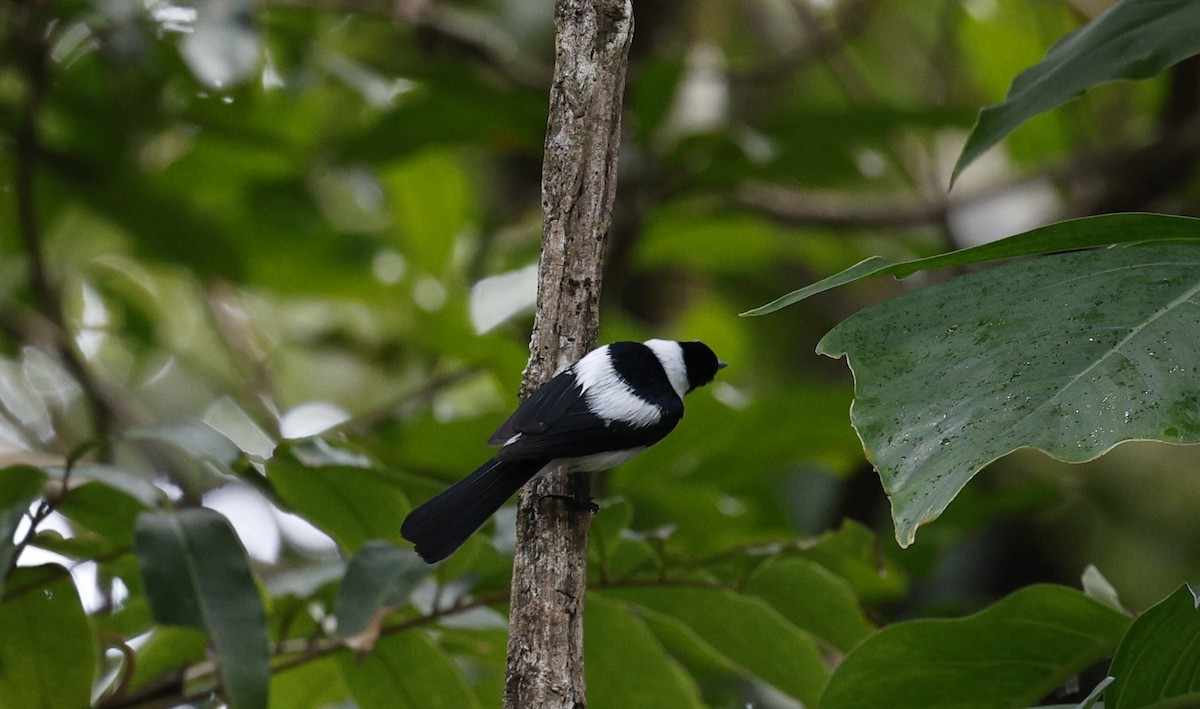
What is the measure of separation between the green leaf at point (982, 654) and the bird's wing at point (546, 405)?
1.55 ft

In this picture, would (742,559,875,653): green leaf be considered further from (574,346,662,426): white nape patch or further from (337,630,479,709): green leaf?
(337,630,479,709): green leaf

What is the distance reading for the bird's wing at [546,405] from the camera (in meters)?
1.43

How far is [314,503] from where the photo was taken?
170 centimetres

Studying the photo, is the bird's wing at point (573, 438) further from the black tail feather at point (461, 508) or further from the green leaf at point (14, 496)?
the green leaf at point (14, 496)

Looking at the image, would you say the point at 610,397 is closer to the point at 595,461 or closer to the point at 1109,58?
the point at 595,461

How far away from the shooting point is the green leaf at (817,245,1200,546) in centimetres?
107

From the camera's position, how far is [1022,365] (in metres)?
1.15

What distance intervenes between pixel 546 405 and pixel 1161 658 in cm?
75

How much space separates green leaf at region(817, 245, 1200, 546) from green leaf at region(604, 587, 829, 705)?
24.0 inches

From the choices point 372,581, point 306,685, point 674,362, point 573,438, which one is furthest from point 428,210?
point 372,581

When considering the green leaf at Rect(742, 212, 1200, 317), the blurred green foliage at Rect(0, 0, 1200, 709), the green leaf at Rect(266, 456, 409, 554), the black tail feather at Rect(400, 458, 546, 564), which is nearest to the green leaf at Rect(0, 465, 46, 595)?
A: the blurred green foliage at Rect(0, 0, 1200, 709)

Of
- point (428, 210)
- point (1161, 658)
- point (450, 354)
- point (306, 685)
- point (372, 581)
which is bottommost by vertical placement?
point (1161, 658)

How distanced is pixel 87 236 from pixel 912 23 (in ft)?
11.5

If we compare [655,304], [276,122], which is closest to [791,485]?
[655,304]
